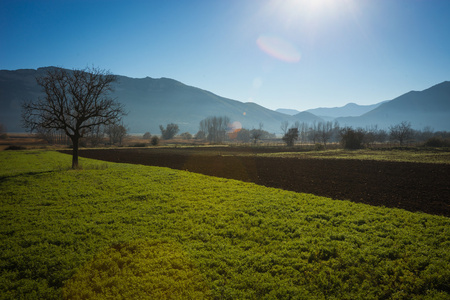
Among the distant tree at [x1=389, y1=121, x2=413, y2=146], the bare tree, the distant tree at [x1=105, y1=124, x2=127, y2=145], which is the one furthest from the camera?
the distant tree at [x1=105, y1=124, x2=127, y2=145]

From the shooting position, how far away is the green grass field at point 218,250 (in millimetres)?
5926

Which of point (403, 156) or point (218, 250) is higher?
point (403, 156)

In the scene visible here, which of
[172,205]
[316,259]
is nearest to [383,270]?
[316,259]

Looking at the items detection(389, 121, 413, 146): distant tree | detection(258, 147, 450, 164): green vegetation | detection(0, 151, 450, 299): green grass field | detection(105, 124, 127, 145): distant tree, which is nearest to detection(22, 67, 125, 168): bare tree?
detection(0, 151, 450, 299): green grass field

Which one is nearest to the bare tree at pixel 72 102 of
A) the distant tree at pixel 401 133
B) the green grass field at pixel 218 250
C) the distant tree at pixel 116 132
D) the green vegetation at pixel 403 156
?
the green grass field at pixel 218 250

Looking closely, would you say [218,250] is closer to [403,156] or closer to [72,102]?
[72,102]

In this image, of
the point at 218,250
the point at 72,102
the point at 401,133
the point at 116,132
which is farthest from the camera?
the point at 116,132

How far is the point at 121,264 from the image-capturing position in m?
7.09

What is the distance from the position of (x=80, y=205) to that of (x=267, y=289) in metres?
11.7

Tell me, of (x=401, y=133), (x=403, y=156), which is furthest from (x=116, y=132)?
(x=401, y=133)

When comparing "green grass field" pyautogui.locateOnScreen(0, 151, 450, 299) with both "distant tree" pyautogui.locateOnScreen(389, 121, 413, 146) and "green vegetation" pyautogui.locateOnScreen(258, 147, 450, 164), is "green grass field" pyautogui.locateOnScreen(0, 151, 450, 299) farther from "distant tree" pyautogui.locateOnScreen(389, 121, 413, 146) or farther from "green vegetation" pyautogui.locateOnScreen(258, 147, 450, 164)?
"distant tree" pyautogui.locateOnScreen(389, 121, 413, 146)

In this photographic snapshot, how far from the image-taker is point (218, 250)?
7746 millimetres

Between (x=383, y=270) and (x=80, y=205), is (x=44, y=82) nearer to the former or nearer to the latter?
(x=80, y=205)

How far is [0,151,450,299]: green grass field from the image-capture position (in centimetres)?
593
